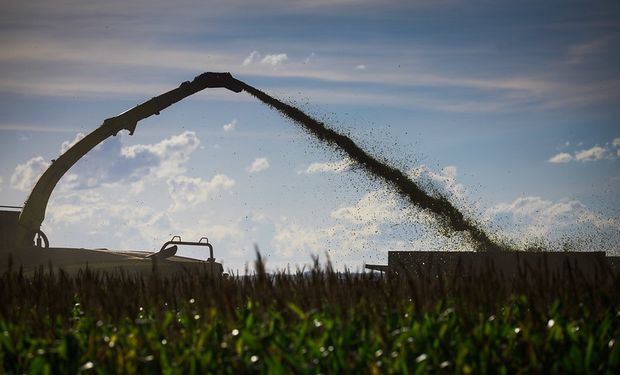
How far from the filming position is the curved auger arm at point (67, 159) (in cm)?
2058

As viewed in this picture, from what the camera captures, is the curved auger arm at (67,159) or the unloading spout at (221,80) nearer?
the curved auger arm at (67,159)

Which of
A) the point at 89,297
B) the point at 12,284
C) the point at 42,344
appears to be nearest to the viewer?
the point at 42,344

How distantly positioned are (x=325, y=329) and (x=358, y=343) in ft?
1.32

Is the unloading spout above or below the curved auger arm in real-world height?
above

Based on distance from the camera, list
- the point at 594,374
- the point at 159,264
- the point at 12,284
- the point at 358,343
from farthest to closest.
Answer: the point at 159,264 → the point at 12,284 → the point at 358,343 → the point at 594,374

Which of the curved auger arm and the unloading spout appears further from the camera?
the unloading spout

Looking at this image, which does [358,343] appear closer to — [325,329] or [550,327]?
[325,329]

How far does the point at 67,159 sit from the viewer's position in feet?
67.8

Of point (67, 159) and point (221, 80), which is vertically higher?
point (221, 80)

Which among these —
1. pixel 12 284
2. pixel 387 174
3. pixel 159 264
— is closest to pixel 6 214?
pixel 159 264

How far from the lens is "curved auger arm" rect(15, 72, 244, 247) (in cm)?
2058

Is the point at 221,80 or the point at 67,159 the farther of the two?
the point at 221,80

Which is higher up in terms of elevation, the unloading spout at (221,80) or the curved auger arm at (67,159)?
the unloading spout at (221,80)

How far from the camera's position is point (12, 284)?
9.63 metres
